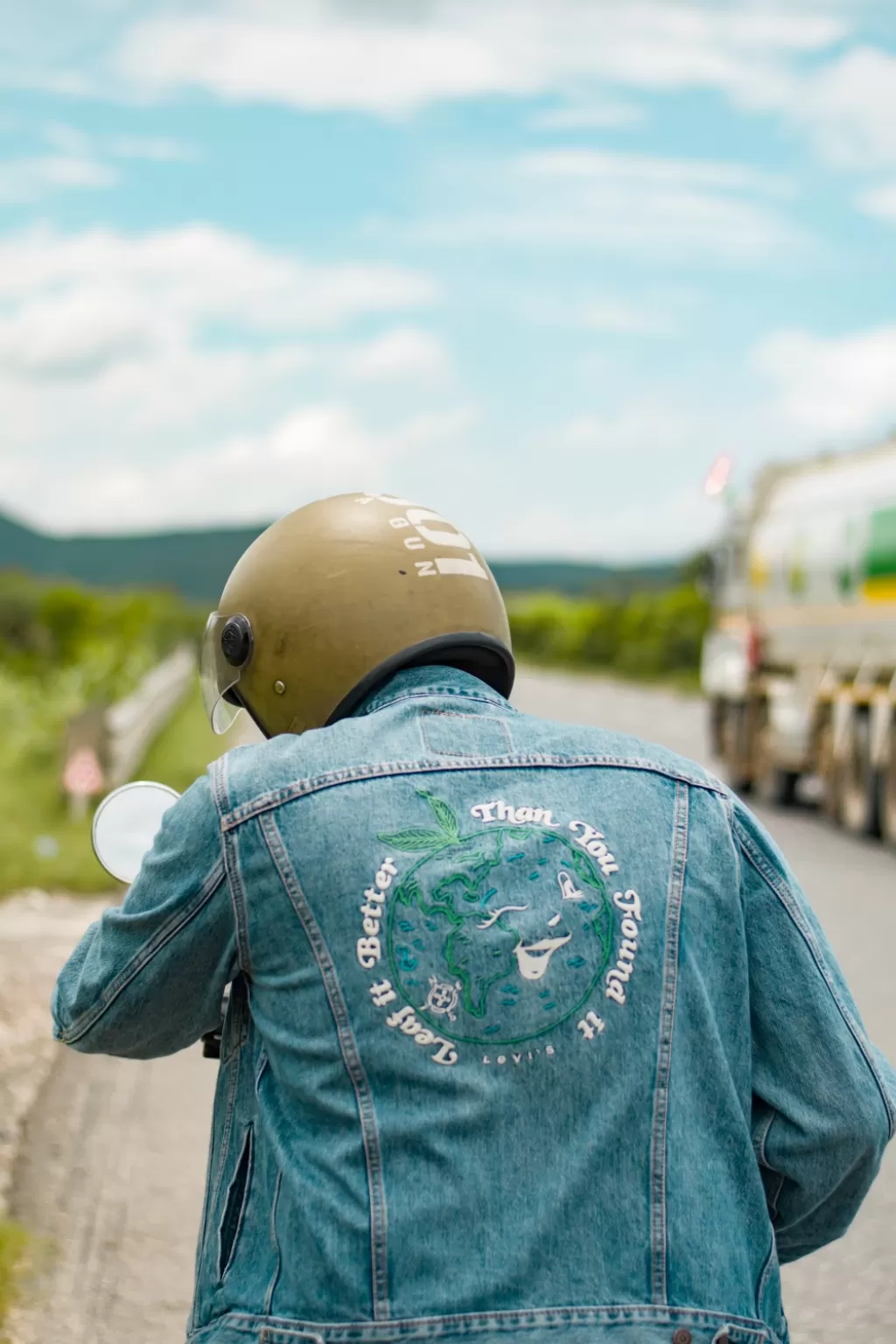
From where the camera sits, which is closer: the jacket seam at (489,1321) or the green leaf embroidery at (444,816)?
the jacket seam at (489,1321)

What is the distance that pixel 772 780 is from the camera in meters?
19.9

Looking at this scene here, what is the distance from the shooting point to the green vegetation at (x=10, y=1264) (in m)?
4.61

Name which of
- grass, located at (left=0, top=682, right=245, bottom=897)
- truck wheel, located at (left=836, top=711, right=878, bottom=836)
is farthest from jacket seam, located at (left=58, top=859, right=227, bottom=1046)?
truck wheel, located at (left=836, top=711, right=878, bottom=836)

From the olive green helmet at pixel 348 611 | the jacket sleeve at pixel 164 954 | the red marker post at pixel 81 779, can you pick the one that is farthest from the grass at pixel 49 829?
the jacket sleeve at pixel 164 954

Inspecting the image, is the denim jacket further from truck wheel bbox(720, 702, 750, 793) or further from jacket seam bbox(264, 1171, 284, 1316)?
truck wheel bbox(720, 702, 750, 793)

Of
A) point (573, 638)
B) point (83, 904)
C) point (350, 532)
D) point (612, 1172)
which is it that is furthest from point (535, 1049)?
point (573, 638)

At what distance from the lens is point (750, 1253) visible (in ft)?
6.81

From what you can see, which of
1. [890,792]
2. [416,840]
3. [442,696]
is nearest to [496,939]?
[416,840]

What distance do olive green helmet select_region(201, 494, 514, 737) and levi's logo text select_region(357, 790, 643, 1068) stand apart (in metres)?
0.40

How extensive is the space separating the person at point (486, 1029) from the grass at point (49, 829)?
5864 millimetres

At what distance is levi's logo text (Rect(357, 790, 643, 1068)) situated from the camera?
1966 mm

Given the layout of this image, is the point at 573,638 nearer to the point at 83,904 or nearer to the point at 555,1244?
the point at 83,904

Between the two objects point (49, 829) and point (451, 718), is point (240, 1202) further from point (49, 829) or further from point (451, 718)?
point (49, 829)

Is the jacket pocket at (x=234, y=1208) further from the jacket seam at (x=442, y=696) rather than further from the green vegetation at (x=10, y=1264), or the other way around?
the green vegetation at (x=10, y=1264)
